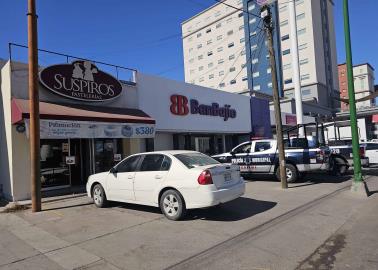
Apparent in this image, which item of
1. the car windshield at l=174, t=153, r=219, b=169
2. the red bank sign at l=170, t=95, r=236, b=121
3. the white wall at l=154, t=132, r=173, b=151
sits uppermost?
the red bank sign at l=170, t=95, r=236, b=121

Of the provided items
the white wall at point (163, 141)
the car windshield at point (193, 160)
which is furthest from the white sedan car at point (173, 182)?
the white wall at point (163, 141)

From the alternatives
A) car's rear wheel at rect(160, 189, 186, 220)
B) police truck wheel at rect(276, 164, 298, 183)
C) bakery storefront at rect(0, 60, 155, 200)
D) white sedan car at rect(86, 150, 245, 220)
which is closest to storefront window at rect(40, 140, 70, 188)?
bakery storefront at rect(0, 60, 155, 200)

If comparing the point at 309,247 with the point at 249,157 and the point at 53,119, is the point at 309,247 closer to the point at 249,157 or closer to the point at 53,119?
the point at 53,119

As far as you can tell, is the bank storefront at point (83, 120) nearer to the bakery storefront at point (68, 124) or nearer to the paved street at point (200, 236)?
the bakery storefront at point (68, 124)

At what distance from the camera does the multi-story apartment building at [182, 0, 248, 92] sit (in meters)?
81.6

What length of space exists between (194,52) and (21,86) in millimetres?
86449

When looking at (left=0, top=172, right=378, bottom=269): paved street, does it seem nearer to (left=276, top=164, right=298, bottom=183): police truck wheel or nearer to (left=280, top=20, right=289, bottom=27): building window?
(left=276, top=164, right=298, bottom=183): police truck wheel

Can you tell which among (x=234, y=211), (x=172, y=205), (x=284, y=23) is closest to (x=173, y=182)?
(x=172, y=205)

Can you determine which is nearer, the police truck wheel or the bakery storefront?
the bakery storefront

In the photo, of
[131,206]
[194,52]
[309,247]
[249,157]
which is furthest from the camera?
[194,52]

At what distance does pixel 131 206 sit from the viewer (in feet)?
32.8

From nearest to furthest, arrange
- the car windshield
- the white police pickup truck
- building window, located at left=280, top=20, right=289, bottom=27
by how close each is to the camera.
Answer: the car windshield < the white police pickup truck < building window, located at left=280, top=20, right=289, bottom=27

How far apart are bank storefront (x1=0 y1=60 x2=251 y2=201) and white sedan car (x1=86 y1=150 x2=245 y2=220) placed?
354 cm

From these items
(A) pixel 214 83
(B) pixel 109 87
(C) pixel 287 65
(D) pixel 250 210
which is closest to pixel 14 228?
(D) pixel 250 210
